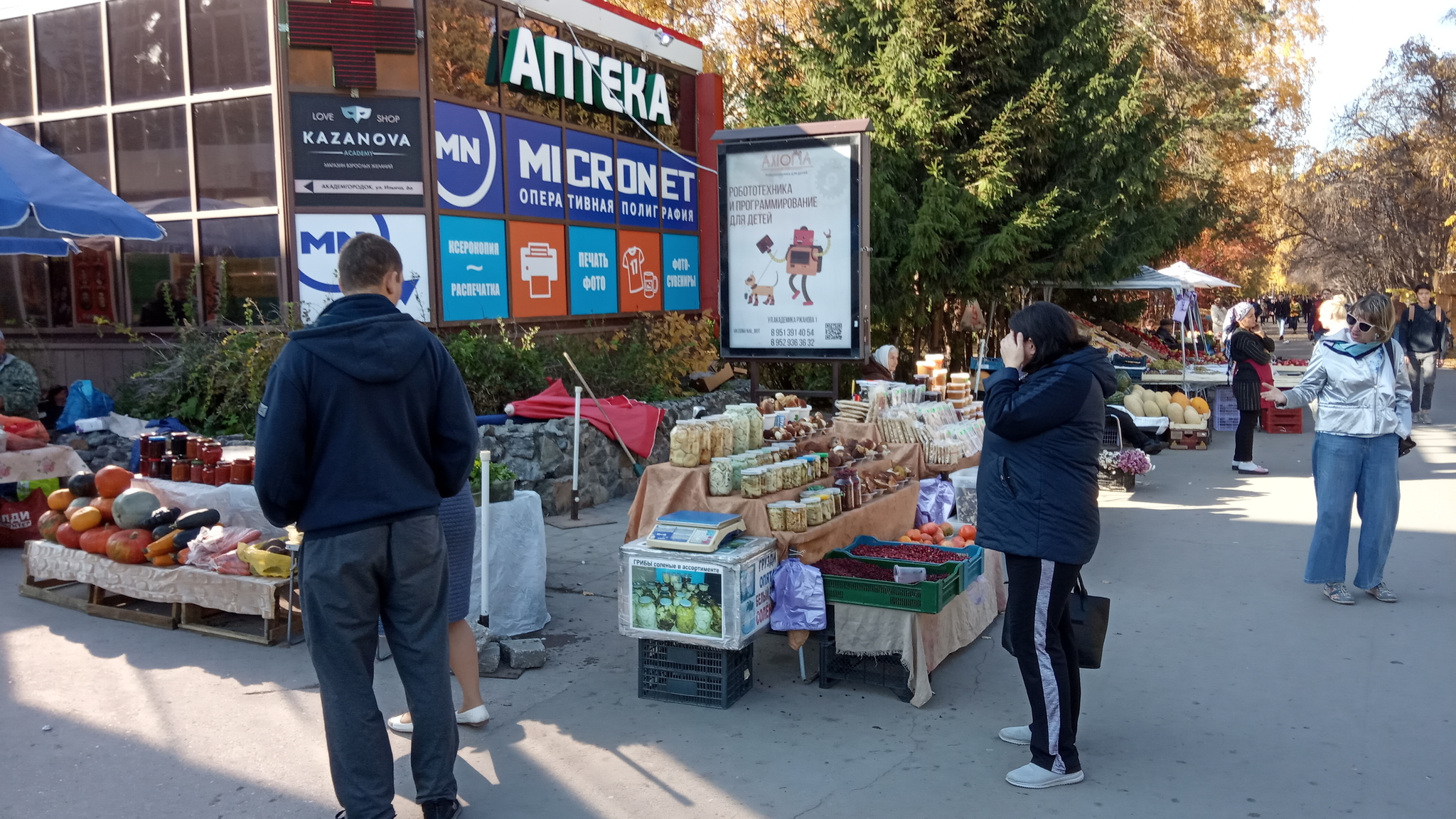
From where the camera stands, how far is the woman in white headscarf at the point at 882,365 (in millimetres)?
9867

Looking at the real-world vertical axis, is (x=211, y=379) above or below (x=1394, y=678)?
above

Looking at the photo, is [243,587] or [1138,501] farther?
[1138,501]

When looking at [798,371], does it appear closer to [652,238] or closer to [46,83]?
[652,238]

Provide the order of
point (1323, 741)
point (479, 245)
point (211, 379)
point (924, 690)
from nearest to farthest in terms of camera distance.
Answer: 1. point (1323, 741)
2. point (924, 690)
3. point (211, 379)
4. point (479, 245)

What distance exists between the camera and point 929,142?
639 inches

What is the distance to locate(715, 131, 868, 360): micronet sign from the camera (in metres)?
9.84

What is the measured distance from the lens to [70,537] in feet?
22.2

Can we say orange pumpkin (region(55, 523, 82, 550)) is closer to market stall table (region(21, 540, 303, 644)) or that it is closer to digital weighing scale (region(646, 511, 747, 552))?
market stall table (region(21, 540, 303, 644))

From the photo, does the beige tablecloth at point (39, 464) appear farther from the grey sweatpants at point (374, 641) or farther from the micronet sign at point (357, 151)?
the grey sweatpants at point (374, 641)

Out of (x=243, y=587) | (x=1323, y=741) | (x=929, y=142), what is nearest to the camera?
(x=1323, y=741)

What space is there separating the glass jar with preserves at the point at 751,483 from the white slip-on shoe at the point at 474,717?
1830mm

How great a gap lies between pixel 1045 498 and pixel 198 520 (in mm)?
5146

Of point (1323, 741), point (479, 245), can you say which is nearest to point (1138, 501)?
point (1323, 741)

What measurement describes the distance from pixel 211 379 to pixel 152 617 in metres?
4.15
